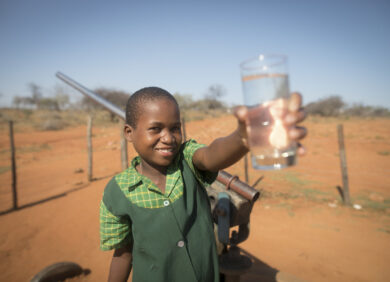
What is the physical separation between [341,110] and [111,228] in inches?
1453

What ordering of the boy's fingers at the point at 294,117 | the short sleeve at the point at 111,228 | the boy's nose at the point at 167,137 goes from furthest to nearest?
the short sleeve at the point at 111,228, the boy's nose at the point at 167,137, the boy's fingers at the point at 294,117

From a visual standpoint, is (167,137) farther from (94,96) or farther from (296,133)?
(94,96)

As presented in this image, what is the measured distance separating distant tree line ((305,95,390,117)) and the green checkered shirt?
30.1 meters

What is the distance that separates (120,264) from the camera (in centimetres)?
162

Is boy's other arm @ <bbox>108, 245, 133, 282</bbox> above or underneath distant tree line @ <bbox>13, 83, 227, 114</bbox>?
underneath

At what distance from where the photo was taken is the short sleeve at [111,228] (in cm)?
149

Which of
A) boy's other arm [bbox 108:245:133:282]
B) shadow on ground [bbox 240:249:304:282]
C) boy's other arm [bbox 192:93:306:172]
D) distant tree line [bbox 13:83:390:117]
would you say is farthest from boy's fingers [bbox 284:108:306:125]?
distant tree line [bbox 13:83:390:117]

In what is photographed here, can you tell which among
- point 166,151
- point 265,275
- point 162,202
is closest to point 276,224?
point 265,275

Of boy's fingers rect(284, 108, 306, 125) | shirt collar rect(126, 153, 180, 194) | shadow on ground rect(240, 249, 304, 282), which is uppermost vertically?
boy's fingers rect(284, 108, 306, 125)

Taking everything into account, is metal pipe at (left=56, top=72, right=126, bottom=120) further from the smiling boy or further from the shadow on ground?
the shadow on ground

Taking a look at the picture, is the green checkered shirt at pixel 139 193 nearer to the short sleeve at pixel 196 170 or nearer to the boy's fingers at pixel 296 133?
the short sleeve at pixel 196 170

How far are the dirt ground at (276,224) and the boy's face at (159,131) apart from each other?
1968 millimetres

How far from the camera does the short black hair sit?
1.41 meters

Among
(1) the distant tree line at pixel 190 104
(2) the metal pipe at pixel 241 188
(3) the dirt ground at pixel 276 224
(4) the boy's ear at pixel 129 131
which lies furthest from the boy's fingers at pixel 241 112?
(1) the distant tree line at pixel 190 104
